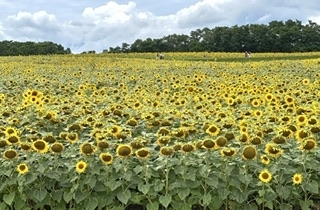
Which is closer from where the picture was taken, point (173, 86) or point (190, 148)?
point (190, 148)

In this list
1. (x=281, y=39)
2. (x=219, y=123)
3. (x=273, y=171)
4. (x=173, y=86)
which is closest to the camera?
(x=273, y=171)

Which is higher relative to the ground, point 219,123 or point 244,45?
point 219,123

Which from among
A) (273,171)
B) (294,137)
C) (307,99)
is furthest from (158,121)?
(307,99)

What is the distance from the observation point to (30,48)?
230ft

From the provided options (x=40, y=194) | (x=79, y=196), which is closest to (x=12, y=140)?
(x=40, y=194)

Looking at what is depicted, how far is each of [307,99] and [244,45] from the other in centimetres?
6213

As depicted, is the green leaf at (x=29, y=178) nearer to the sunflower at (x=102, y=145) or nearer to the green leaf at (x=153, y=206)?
the sunflower at (x=102, y=145)

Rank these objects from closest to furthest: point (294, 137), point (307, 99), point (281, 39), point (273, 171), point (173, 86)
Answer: point (273, 171) → point (294, 137) → point (307, 99) → point (173, 86) → point (281, 39)

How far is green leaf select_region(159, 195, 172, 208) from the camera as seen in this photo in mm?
4852

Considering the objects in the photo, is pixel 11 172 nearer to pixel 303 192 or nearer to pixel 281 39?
pixel 303 192

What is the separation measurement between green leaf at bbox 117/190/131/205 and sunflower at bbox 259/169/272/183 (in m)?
1.21

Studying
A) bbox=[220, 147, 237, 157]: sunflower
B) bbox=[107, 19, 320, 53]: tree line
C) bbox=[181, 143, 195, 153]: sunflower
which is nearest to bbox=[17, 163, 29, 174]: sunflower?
bbox=[181, 143, 195, 153]: sunflower

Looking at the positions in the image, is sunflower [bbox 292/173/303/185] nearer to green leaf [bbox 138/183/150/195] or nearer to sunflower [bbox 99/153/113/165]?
green leaf [bbox 138/183/150/195]

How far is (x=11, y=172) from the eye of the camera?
17.1 feet
